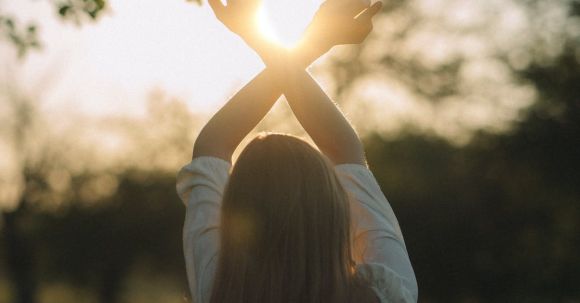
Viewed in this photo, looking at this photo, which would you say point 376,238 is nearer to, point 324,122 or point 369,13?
point 324,122

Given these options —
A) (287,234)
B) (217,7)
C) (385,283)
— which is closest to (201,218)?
(287,234)

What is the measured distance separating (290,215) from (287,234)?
0.04 m

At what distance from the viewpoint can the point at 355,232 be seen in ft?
8.54

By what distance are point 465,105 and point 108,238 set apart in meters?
21.1

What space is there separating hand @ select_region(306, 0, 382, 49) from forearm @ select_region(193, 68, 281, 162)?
181 mm

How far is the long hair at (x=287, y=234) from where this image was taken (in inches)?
94.5

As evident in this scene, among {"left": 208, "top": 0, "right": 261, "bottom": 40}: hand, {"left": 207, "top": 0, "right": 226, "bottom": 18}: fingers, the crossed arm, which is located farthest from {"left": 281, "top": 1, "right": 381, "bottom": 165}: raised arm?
{"left": 207, "top": 0, "right": 226, "bottom": 18}: fingers

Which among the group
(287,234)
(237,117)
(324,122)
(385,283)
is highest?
(237,117)

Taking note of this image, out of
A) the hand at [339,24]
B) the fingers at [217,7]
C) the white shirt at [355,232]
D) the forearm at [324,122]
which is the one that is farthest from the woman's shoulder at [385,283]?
the fingers at [217,7]

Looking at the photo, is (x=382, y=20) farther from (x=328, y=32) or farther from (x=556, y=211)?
(x=328, y=32)

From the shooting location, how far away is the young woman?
7.91 ft

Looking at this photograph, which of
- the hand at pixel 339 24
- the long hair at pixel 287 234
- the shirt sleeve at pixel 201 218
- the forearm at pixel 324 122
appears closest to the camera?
the long hair at pixel 287 234

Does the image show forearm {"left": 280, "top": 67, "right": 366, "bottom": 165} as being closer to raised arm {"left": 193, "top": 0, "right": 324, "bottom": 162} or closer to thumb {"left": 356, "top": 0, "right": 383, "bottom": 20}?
raised arm {"left": 193, "top": 0, "right": 324, "bottom": 162}

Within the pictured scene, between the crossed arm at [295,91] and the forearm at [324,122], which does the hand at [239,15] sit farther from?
the forearm at [324,122]
